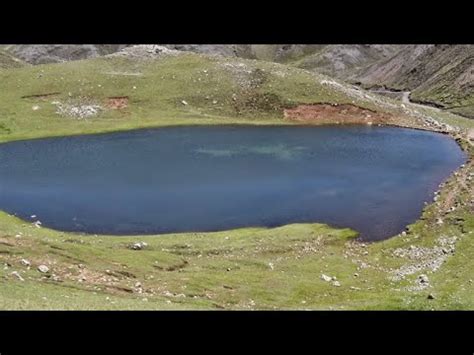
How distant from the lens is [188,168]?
58031 mm

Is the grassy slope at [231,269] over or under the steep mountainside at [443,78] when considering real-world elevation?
over

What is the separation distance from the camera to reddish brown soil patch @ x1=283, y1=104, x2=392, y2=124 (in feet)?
295

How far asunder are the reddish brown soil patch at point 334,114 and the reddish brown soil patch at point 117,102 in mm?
27285

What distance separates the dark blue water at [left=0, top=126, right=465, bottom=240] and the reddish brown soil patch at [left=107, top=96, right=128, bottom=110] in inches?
598

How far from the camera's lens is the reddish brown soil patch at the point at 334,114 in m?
90.0

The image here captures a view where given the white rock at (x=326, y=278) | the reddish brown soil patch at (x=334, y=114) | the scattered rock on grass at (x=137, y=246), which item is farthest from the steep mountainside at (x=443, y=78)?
the scattered rock on grass at (x=137, y=246)

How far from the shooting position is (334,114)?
299ft

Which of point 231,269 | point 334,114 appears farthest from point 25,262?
point 334,114

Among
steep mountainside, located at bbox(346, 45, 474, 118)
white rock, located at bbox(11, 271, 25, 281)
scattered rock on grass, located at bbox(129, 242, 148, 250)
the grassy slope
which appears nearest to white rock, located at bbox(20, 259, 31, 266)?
the grassy slope

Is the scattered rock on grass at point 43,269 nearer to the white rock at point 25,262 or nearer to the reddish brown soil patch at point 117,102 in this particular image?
the white rock at point 25,262

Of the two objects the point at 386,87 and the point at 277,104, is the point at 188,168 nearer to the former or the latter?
the point at 277,104
